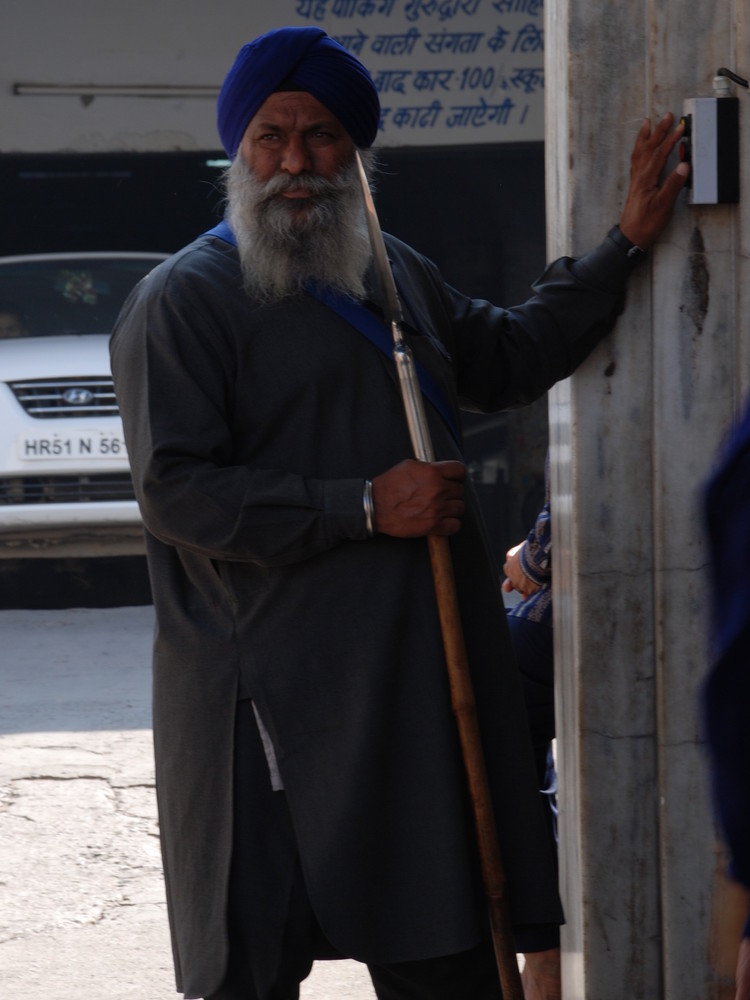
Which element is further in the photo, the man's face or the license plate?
the license plate

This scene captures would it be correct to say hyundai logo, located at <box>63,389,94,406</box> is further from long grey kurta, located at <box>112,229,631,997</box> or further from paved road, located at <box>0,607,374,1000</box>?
long grey kurta, located at <box>112,229,631,997</box>

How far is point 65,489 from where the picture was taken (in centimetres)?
769

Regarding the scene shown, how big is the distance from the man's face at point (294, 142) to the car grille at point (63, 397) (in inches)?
214

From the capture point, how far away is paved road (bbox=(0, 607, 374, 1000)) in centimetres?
350

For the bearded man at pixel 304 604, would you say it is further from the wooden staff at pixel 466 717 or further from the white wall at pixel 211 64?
the white wall at pixel 211 64

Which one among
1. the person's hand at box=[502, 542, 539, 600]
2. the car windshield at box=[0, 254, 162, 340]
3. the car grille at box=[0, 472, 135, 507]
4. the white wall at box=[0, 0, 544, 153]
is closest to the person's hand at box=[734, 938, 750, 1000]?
the person's hand at box=[502, 542, 539, 600]

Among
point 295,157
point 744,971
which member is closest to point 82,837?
point 295,157

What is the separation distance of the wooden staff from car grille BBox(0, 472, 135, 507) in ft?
18.0

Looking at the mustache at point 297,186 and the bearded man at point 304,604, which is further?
the mustache at point 297,186

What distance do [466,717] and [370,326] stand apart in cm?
65

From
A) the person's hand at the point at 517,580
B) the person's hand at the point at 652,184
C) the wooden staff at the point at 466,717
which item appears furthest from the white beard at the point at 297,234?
the person's hand at the point at 517,580

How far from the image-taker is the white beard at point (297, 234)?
2.39 m

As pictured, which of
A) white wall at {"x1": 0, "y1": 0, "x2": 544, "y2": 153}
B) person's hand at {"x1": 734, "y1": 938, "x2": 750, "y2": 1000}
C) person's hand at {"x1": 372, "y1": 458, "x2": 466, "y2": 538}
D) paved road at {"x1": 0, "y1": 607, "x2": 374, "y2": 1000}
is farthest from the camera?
white wall at {"x1": 0, "y1": 0, "x2": 544, "y2": 153}

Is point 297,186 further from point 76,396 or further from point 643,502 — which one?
point 76,396
